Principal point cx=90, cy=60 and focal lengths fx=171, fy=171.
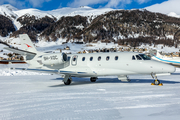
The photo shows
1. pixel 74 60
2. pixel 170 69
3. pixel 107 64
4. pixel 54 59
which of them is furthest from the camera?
pixel 74 60

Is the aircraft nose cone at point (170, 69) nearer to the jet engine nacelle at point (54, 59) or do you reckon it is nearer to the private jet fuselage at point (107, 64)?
the private jet fuselage at point (107, 64)

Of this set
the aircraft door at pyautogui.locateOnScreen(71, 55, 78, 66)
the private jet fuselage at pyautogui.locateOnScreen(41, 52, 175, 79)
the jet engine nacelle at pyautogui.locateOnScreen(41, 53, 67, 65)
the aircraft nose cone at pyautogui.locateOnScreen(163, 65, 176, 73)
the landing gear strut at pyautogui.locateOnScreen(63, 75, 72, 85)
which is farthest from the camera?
the aircraft door at pyautogui.locateOnScreen(71, 55, 78, 66)

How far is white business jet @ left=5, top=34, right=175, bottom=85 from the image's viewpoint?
13.5 meters

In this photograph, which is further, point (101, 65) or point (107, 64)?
point (101, 65)

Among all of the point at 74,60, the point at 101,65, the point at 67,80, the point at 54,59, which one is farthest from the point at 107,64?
the point at 54,59

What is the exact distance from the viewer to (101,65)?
49.4ft

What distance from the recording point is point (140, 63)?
13797 millimetres

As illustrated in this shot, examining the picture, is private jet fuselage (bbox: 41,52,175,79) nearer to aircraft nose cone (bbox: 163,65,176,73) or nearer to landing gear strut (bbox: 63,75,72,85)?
aircraft nose cone (bbox: 163,65,176,73)

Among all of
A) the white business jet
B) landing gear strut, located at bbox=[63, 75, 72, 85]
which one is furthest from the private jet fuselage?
landing gear strut, located at bbox=[63, 75, 72, 85]

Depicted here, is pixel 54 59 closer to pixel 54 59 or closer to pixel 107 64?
pixel 54 59

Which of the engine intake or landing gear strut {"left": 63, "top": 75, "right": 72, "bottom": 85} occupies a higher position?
the engine intake

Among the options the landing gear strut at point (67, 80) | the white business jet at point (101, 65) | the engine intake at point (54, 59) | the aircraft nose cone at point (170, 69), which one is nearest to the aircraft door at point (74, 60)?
the white business jet at point (101, 65)

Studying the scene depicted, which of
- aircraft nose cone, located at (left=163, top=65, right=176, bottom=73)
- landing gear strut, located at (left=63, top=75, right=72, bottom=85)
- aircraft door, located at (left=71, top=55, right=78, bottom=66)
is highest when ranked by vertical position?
aircraft door, located at (left=71, top=55, right=78, bottom=66)

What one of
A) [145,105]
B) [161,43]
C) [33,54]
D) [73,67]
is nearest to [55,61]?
[73,67]
